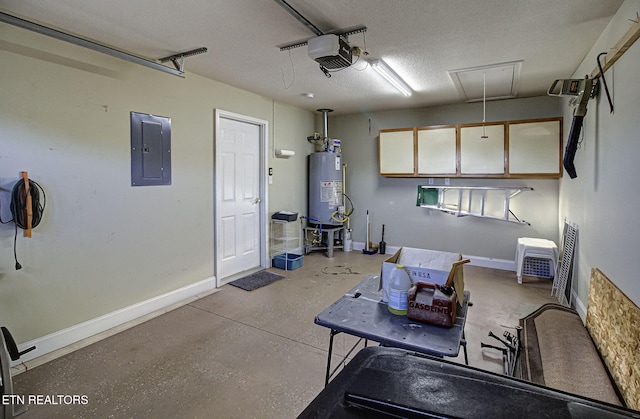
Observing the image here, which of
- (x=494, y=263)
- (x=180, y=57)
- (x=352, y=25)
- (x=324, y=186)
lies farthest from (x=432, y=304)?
(x=324, y=186)

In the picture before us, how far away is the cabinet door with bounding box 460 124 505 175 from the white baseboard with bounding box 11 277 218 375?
4128 mm

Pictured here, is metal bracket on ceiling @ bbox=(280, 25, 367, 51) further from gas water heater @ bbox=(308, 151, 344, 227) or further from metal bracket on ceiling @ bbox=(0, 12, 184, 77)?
gas water heater @ bbox=(308, 151, 344, 227)

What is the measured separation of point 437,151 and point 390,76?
180cm

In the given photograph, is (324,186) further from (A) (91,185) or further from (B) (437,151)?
(A) (91,185)

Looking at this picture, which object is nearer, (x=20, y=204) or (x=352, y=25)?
(x=20, y=204)

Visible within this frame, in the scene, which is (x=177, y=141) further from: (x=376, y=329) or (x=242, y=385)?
(x=376, y=329)

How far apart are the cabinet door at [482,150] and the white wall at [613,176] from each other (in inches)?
53.1

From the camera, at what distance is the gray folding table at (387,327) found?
4.62 ft

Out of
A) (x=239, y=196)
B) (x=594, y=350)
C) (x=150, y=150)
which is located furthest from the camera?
(x=239, y=196)

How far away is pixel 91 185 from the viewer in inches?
115

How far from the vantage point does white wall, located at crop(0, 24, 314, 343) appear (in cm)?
249

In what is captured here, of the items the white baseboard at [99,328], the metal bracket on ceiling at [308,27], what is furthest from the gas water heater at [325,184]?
the metal bracket on ceiling at [308,27]

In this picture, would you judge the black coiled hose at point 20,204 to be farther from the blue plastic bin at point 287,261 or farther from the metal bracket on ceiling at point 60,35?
the blue plastic bin at point 287,261

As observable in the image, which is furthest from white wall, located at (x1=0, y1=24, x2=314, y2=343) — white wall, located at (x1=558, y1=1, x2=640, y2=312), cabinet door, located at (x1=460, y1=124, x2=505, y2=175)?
white wall, located at (x1=558, y1=1, x2=640, y2=312)
